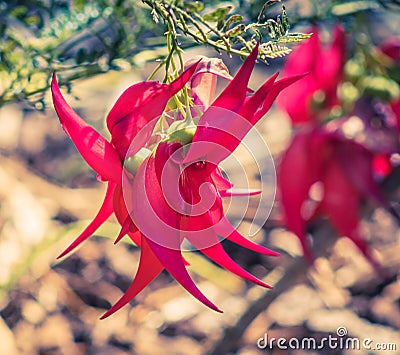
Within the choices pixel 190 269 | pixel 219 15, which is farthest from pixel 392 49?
pixel 219 15

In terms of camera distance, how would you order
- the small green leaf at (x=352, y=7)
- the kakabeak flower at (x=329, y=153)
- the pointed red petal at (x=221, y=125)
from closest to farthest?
the pointed red petal at (x=221, y=125) < the small green leaf at (x=352, y=7) < the kakabeak flower at (x=329, y=153)

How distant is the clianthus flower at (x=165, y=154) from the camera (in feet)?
1.18

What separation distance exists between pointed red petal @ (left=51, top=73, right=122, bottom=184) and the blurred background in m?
0.33

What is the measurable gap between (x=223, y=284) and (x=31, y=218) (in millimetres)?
343

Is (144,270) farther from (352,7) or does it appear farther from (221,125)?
(352,7)

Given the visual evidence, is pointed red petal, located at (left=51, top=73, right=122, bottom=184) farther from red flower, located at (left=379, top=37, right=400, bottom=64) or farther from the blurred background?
red flower, located at (left=379, top=37, right=400, bottom=64)

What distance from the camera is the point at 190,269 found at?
1114 mm

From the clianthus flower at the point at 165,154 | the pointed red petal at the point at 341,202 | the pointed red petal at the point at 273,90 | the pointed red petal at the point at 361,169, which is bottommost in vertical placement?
the pointed red petal at the point at 341,202

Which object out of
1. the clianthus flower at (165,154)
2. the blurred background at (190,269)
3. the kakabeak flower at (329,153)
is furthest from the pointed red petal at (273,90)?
the kakabeak flower at (329,153)

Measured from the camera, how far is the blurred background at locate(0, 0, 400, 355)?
2.86ft

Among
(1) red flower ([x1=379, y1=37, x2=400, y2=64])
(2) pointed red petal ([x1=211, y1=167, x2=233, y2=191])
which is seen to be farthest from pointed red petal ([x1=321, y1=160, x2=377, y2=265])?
(2) pointed red petal ([x1=211, y1=167, x2=233, y2=191])

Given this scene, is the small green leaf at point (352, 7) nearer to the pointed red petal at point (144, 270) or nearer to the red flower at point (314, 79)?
the red flower at point (314, 79)

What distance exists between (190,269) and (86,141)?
76cm

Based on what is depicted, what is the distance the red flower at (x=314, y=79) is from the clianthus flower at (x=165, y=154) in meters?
0.56
